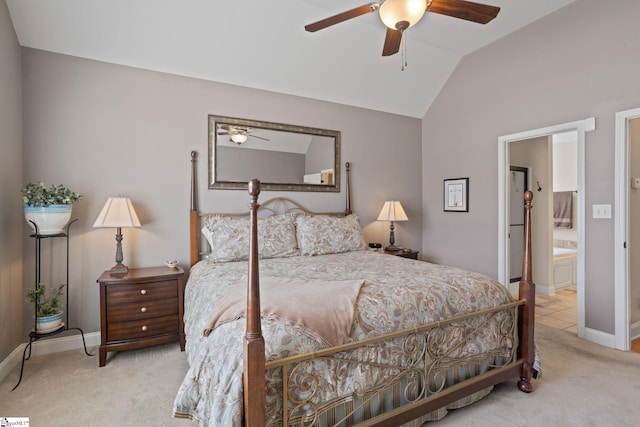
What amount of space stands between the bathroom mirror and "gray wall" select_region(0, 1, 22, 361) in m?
1.56

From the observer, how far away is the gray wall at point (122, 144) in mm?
2889

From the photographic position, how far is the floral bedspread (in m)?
1.36

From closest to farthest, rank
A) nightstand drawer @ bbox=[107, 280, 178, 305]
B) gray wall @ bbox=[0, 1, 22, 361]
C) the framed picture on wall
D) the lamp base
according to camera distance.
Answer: gray wall @ bbox=[0, 1, 22, 361] < nightstand drawer @ bbox=[107, 280, 178, 305] < the lamp base < the framed picture on wall

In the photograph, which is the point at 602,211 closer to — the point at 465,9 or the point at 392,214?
the point at 392,214

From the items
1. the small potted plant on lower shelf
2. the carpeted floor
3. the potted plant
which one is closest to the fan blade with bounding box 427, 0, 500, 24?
the carpeted floor

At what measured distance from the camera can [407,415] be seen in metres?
1.70

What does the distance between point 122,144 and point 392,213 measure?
10.3 feet

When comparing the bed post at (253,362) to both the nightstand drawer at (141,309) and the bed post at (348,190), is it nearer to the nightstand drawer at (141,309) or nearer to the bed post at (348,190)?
the nightstand drawer at (141,309)

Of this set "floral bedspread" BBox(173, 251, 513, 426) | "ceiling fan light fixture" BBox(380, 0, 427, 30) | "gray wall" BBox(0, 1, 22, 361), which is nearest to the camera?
"floral bedspread" BBox(173, 251, 513, 426)

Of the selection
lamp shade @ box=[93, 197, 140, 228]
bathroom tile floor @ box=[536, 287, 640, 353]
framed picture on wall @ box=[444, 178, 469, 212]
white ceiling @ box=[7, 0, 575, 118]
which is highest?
white ceiling @ box=[7, 0, 575, 118]

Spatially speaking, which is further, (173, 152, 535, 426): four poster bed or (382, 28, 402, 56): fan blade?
(382, 28, 402, 56): fan blade

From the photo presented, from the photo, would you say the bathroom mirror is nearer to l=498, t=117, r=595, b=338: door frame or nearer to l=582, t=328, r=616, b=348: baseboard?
l=498, t=117, r=595, b=338: door frame

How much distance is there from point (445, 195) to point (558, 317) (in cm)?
196

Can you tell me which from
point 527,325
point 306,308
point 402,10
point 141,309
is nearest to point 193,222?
point 141,309
